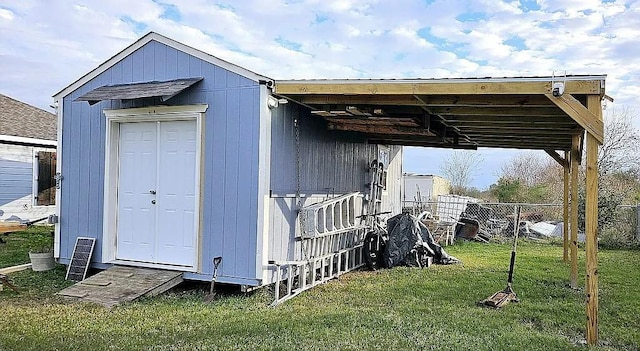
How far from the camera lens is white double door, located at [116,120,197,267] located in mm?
6270

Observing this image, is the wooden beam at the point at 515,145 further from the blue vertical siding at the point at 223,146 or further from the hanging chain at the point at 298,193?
the blue vertical siding at the point at 223,146

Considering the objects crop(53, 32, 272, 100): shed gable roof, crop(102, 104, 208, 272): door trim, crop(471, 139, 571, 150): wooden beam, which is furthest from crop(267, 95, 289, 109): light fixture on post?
crop(471, 139, 571, 150): wooden beam

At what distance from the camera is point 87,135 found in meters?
6.90

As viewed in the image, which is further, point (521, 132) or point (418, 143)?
point (418, 143)

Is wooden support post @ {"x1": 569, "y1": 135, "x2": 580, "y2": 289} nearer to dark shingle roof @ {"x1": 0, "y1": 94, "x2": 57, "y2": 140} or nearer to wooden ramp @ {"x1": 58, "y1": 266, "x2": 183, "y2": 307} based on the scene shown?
wooden ramp @ {"x1": 58, "y1": 266, "x2": 183, "y2": 307}

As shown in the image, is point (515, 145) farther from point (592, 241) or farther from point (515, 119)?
point (592, 241)

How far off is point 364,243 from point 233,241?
2.92 meters

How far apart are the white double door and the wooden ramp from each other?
269mm

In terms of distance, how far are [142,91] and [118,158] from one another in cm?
117

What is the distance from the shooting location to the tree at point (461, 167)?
2452 centimetres

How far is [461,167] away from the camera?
24.9 metres

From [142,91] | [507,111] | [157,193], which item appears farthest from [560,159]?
[142,91]

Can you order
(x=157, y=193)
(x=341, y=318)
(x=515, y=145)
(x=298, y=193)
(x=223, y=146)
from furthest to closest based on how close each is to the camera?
(x=515, y=145) < (x=298, y=193) < (x=157, y=193) < (x=223, y=146) < (x=341, y=318)

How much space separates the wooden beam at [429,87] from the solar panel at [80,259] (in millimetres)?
3281
